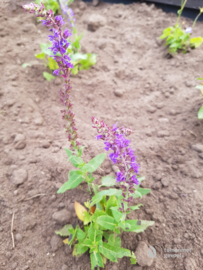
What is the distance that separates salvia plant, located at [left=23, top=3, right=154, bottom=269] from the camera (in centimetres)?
147

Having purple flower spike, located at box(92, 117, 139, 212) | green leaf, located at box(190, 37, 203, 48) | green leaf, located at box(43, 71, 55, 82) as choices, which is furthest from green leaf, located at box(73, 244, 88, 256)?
green leaf, located at box(190, 37, 203, 48)

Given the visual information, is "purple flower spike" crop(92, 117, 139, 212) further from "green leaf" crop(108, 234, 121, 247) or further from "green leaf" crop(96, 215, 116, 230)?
"green leaf" crop(108, 234, 121, 247)

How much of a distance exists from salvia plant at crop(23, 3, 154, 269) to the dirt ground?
275 millimetres

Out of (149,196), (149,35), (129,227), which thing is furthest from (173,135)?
(149,35)

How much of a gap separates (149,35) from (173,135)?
11.3 feet

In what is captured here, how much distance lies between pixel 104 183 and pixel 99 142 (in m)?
0.94

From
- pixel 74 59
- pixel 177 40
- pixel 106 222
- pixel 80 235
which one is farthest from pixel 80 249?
pixel 177 40

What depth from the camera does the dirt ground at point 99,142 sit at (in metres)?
2.14

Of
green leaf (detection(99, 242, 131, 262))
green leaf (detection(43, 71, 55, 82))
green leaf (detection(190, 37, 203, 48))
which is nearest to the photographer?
green leaf (detection(99, 242, 131, 262))

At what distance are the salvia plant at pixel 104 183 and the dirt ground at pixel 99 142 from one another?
0.28 metres

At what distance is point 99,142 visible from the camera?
9.80 feet

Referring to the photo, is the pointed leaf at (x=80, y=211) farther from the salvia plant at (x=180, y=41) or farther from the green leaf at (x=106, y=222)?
the salvia plant at (x=180, y=41)

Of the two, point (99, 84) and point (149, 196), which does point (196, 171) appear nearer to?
point (149, 196)

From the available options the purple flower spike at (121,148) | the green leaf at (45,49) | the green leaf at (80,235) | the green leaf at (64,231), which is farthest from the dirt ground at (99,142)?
the purple flower spike at (121,148)
